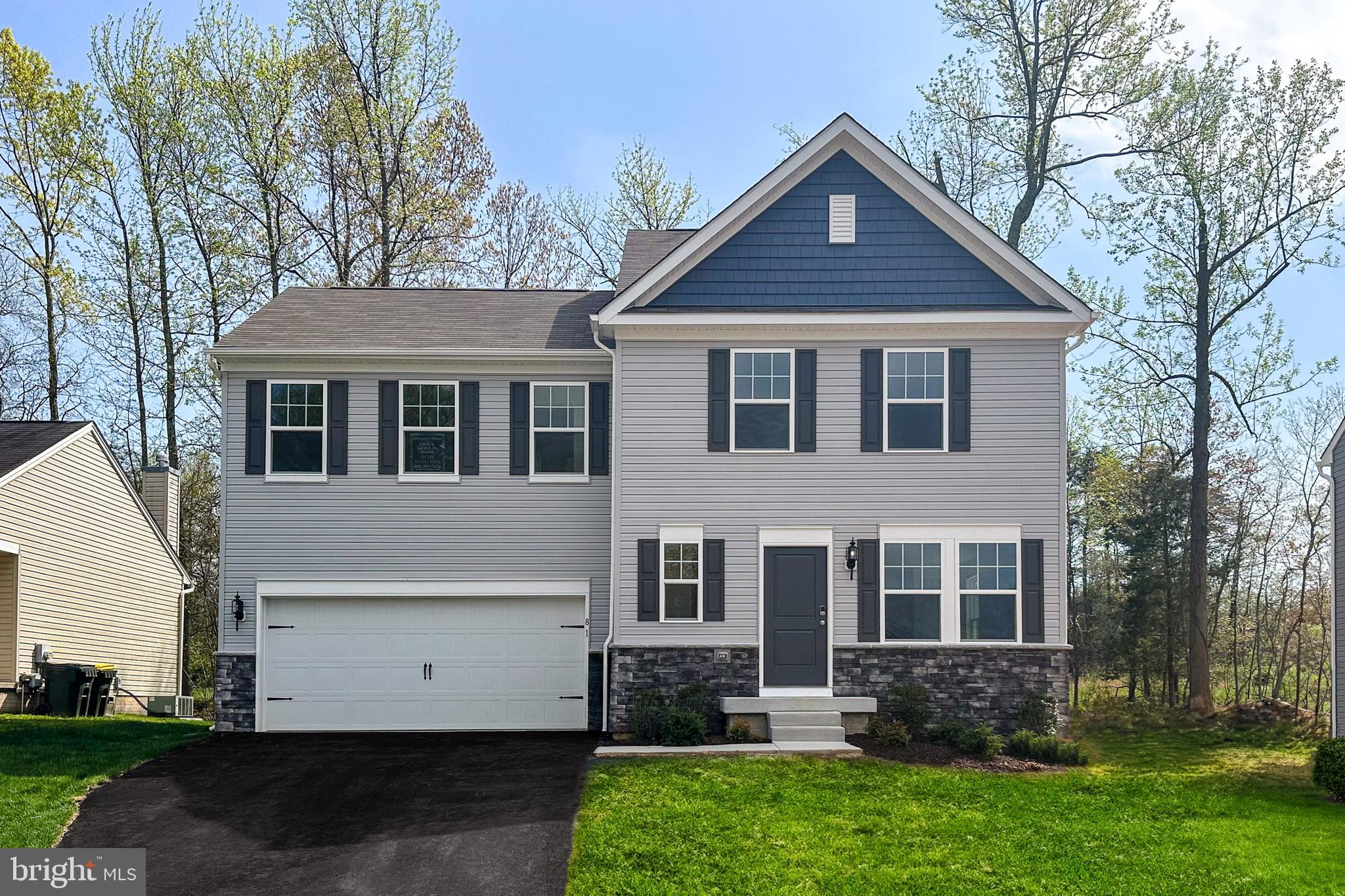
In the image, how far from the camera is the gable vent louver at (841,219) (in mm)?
16188

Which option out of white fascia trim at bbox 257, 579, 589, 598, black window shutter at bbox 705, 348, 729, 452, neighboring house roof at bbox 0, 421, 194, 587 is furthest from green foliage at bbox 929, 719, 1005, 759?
neighboring house roof at bbox 0, 421, 194, 587

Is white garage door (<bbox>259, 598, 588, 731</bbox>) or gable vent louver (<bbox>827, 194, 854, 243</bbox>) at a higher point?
gable vent louver (<bbox>827, 194, 854, 243</bbox>)

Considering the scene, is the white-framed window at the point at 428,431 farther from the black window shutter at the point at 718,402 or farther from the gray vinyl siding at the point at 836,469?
the black window shutter at the point at 718,402

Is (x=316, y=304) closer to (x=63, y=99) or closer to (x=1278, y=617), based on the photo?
(x=63, y=99)

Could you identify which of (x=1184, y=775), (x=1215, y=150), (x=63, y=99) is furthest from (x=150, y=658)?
(x=1215, y=150)

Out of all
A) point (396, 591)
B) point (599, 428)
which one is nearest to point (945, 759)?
point (599, 428)

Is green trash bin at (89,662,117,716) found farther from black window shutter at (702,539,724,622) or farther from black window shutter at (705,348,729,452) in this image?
black window shutter at (705,348,729,452)

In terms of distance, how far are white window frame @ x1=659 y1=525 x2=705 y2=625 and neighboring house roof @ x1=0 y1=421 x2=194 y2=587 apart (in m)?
10.6

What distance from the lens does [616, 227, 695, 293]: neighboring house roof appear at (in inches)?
699

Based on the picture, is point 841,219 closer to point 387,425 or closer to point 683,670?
point 683,670

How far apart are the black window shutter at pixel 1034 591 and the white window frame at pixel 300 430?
9349mm

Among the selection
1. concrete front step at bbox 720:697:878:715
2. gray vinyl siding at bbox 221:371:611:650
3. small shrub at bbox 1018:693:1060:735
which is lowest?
small shrub at bbox 1018:693:1060:735

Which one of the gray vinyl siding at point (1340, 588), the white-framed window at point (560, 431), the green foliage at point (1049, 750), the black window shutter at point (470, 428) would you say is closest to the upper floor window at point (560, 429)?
the white-framed window at point (560, 431)

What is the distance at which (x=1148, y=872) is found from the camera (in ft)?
32.9
